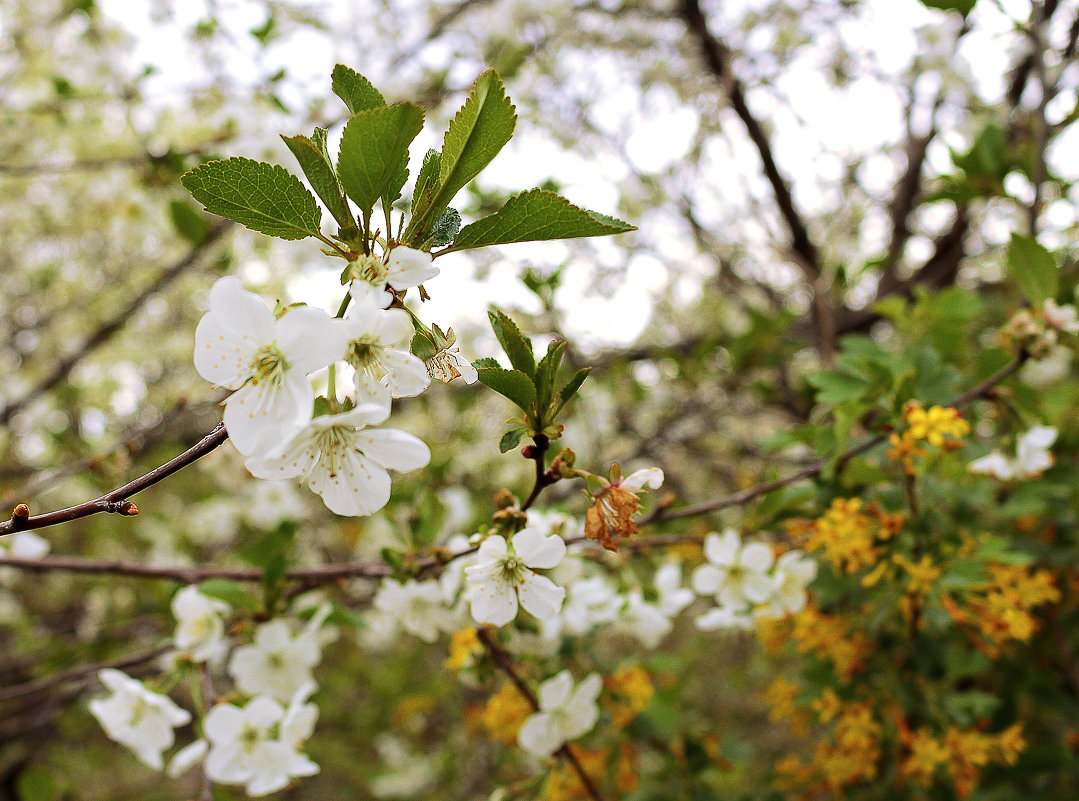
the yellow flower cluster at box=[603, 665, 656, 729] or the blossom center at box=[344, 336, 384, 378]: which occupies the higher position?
the blossom center at box=[344, 336, 384, 378]

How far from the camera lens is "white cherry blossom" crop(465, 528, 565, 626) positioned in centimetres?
78

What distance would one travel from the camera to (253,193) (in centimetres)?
64

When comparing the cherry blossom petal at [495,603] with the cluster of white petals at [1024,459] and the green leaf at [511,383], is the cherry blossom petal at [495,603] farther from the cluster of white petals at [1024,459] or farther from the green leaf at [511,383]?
the cluster of white petals at [1024,459]

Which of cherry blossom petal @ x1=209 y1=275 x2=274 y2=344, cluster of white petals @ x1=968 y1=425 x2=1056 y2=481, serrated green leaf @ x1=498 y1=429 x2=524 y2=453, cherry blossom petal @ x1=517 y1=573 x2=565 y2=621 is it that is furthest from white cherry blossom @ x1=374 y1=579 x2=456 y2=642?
cluster of white petals @ x1=968 y1=425 x2=1056 y2=481

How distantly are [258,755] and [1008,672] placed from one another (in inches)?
63.7

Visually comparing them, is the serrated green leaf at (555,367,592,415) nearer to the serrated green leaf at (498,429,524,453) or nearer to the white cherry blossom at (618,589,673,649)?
the serrated green leaf at (498,429,524,453)

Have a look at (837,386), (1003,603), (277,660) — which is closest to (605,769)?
(277,660)

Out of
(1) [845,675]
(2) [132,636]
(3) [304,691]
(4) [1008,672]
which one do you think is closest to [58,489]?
(2) [132,636]

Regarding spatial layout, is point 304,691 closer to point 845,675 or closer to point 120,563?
point 120,563

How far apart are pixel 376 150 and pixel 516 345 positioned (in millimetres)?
235

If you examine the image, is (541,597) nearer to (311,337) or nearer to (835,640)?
(311,337)

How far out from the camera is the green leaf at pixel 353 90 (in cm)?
65

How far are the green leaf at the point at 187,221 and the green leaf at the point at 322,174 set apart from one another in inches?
61.3

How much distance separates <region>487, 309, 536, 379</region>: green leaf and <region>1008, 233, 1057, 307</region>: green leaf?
90 cm
